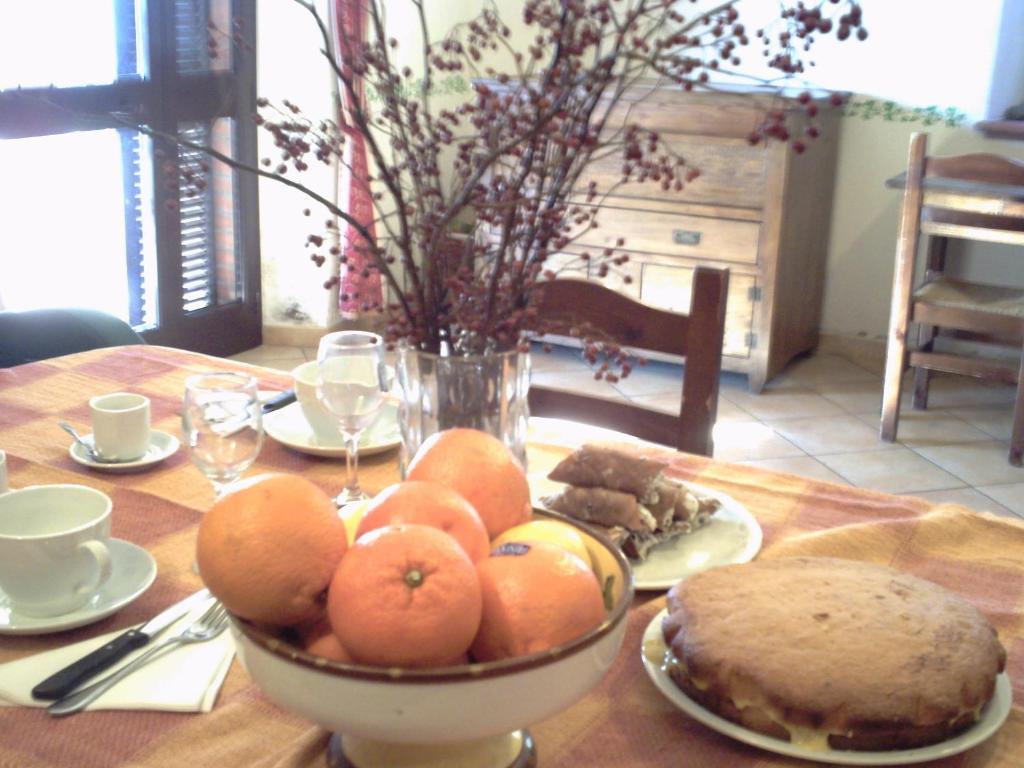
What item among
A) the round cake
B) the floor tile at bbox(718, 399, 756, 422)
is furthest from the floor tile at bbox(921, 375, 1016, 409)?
the round cake

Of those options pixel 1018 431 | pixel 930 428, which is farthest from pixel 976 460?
pixel 930 428

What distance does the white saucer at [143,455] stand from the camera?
1354 mm

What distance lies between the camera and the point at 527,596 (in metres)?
0.72

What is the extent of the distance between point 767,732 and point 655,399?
9.85 feet

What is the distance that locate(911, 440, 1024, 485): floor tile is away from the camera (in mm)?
3262

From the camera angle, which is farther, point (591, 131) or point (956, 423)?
point (956, 423)

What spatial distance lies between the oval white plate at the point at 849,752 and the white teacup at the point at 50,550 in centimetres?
48

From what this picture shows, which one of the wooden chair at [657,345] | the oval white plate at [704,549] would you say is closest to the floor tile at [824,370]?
the wooden chair at [657,345]

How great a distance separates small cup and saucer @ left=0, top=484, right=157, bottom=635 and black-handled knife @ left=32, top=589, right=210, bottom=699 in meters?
0.04

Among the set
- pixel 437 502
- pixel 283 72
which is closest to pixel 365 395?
pixel 437 502

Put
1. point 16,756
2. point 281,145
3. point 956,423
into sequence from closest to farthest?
point 16,756 < point 281,145 < point 956,423

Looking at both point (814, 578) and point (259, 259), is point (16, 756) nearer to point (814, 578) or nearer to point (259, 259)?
point (814, 578)

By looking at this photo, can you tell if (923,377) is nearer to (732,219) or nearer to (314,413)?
(732,219)

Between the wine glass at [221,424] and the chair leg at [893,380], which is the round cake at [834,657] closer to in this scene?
the wine glass at [221,424]
